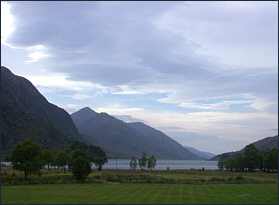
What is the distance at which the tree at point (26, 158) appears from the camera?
5672 cm

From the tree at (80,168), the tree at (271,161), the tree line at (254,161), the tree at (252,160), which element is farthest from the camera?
the tree at (252,160)

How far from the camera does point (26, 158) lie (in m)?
58.6

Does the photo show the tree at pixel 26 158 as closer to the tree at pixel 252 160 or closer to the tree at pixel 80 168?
the tree at pixel 80 168

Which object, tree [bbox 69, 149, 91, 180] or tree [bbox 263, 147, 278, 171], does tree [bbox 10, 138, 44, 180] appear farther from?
tree [bbox 263, 147, 278, 171]

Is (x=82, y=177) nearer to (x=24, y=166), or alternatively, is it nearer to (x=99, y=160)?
(x=24, y=166)

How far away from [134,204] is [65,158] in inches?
2747

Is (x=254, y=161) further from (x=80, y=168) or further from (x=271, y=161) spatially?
(x=80, y=168)

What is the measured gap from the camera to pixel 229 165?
404 feet

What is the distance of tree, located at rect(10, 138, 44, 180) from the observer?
56.7 m

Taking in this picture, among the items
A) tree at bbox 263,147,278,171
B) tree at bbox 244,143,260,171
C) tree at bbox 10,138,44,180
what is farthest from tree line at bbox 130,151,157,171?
tree at bbox 10,138,44,180

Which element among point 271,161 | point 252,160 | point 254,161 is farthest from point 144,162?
point 271,161

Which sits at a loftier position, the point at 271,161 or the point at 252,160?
the point at 271,161

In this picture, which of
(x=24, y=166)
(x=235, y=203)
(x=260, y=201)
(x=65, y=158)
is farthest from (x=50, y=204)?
(x=65, y=158)

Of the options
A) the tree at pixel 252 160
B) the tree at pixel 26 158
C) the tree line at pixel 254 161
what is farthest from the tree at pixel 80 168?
the tree at pixel 252 160
